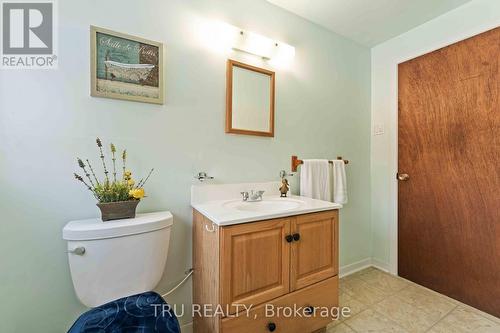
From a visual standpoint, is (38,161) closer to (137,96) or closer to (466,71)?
(137,96)

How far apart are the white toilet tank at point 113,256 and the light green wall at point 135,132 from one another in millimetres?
190

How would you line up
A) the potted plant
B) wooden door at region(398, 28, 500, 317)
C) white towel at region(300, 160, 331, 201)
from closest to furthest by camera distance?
the potted plant
wooden door at region(398, 28, 500, 317)
white towel at region(300, 160, 331, 201)

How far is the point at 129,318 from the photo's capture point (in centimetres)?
83

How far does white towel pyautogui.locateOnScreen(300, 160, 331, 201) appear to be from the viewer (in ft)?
5.53

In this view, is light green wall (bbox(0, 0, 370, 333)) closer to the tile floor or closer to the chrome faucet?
the chrome faucet

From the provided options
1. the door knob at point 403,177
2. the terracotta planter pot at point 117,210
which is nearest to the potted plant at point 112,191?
the terracotta planter pot at point 117,210

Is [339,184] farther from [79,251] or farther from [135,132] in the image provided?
[79,251]

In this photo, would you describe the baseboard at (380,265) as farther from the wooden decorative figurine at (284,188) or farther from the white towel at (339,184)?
the wooden decorative figurine at (284,188)

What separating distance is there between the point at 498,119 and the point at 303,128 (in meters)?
1.27

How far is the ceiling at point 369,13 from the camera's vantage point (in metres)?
1.58

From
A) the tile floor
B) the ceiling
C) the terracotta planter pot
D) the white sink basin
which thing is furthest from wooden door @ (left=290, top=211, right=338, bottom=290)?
the ceiling

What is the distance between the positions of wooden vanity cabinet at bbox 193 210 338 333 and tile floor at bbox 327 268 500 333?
1.20 ft

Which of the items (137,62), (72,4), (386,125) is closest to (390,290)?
(386,125)

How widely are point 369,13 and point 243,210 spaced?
71.0 inches
